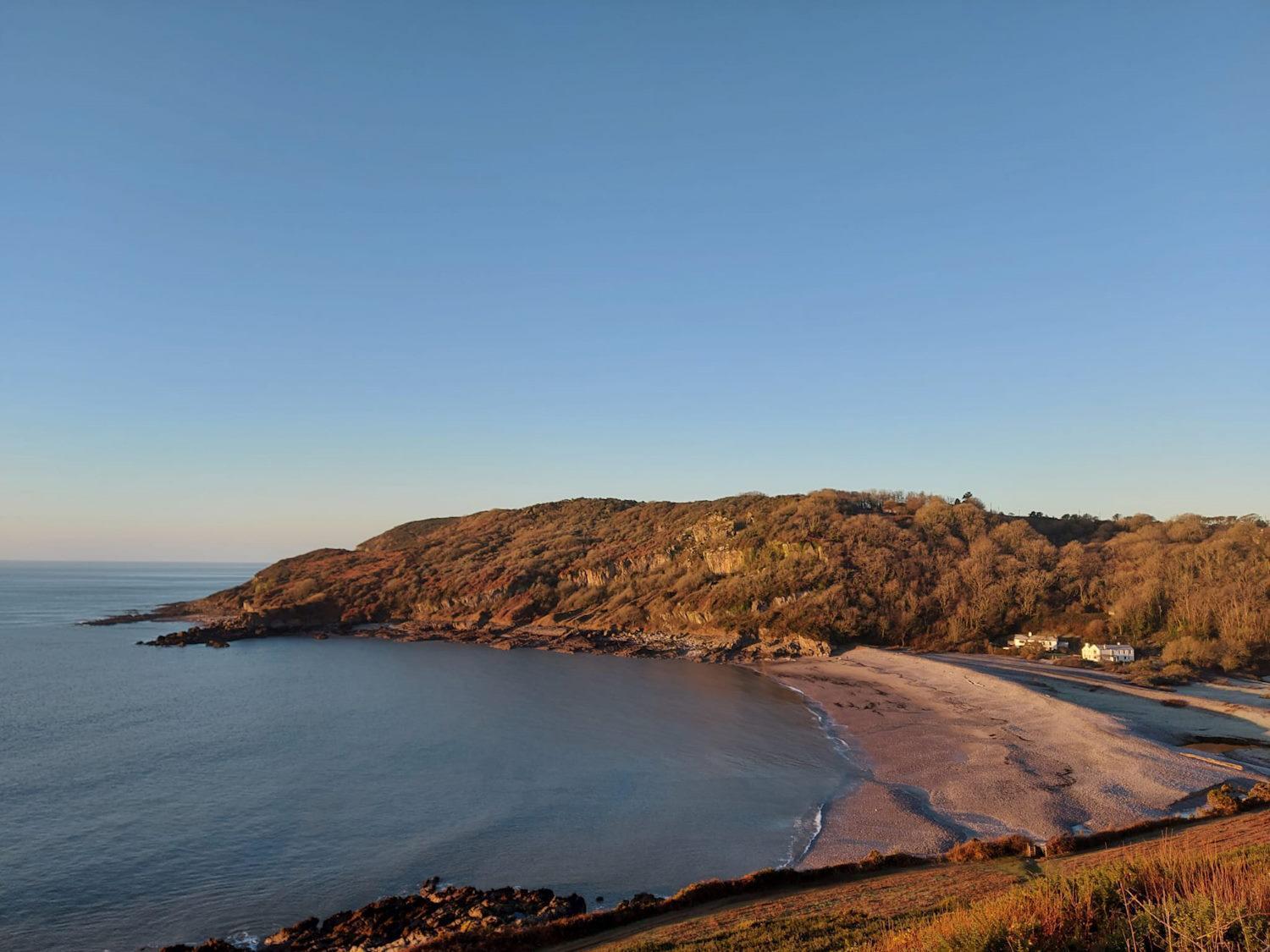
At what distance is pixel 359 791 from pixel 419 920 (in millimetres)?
12307

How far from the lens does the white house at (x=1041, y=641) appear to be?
5788cm

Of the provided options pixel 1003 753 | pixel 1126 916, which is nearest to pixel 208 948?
pixel 1126 916

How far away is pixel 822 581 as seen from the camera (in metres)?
75.4

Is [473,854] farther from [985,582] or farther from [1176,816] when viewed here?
[985,582]

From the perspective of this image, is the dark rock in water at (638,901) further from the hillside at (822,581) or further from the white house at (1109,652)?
the hillside at (822,581)

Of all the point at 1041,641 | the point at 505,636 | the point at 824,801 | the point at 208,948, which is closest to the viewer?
the point at 208,948

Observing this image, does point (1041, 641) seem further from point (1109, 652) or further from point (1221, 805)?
point (1221, 805)

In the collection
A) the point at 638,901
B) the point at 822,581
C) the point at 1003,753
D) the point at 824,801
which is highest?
the point at 822,581

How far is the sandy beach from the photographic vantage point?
74.3 feet

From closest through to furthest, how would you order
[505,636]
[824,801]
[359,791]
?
[824,801]
[359,791]
[505,636]

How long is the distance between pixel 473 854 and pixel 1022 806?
18058 millimetres

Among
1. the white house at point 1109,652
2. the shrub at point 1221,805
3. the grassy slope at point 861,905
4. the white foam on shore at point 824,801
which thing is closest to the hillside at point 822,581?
the white house at point 1109,652

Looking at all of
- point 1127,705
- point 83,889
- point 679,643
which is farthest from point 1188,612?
point 83,889

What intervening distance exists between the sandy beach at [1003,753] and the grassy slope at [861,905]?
14.7 feet
